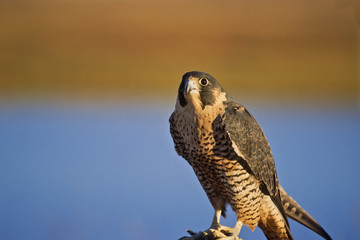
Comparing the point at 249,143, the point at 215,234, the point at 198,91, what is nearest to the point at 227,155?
the point at 249,143

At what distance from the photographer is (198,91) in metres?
3.73

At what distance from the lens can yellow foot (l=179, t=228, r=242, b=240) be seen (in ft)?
13.0

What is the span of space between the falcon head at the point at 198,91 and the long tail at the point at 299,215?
45.0 inches

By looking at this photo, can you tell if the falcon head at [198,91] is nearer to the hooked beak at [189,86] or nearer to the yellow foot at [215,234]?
the hooked beak at [189,86]

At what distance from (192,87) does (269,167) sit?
0.96 metres

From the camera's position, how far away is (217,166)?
3.85 m

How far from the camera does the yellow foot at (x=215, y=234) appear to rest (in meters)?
3.96

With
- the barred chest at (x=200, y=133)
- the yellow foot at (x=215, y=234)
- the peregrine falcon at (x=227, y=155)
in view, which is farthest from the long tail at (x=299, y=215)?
the barred chest at (x=200, y=133)

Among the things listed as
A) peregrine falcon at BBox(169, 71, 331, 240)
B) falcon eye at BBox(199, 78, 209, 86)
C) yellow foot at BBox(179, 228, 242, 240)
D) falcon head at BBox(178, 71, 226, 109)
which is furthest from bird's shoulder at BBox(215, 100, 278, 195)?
yellow foot at BBox(179, 228, 242, 240)

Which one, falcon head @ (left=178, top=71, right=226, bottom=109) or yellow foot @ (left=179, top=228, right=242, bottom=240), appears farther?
yellow foot @ (left=179, top=228, right=242, bottom=240)

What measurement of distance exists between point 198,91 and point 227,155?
1.73 ft

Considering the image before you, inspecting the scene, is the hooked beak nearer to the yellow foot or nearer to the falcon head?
the falcon head

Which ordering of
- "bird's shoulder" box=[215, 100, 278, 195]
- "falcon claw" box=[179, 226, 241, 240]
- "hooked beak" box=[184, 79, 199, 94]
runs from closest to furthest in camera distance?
"hooked beak" box=[184, 79, 199, 94], "bird's shoulder" box=[215, 100, 278, 195], "falcon claw" box=[179, 226, 241, 240]

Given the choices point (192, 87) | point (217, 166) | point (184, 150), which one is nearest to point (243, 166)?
point (217, 166)
